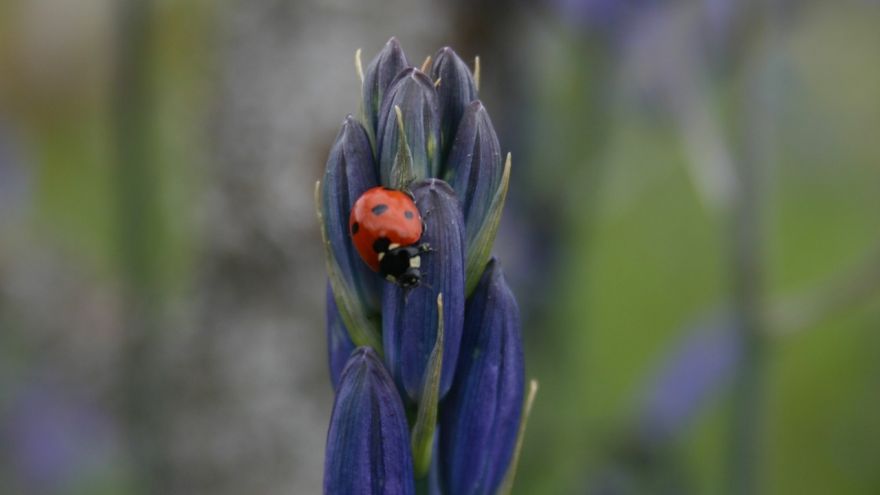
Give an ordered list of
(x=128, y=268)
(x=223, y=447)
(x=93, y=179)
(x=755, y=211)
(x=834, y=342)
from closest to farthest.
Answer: (x=755, y=211) < (x=128, y=268) < (x=223, y=447) < (x=834, y=342) < (x=93, y=179)

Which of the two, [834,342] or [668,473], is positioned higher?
[834,342]

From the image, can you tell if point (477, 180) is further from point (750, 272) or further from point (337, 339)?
point (750, 272)

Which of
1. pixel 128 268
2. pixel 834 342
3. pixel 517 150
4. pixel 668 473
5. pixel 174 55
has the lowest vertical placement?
pixel 668 473

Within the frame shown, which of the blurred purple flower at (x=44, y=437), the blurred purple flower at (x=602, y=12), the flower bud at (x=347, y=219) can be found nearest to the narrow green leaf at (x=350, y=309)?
the flower bud at (x=347, y=219)

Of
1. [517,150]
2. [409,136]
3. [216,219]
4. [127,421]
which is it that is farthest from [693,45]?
[409,136]

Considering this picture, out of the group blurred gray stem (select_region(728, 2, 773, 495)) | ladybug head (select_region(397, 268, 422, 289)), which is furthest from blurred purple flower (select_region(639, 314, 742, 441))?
ladybug head (select_region(397, 268, 422, 289))

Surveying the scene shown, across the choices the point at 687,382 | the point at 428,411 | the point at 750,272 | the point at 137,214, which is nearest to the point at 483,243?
the point at 428,411

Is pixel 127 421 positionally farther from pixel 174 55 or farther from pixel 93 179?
pixel 174 55
